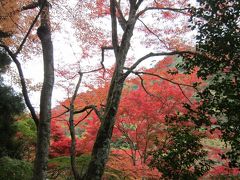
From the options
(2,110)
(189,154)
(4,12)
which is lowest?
(189,154)

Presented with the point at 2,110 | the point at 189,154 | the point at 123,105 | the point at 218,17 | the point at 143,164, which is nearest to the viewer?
the point at 218,17

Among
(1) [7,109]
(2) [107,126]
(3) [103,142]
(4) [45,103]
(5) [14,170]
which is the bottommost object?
(5) [14,170]

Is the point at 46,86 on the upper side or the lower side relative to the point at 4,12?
lower

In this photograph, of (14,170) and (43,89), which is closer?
(43,89)

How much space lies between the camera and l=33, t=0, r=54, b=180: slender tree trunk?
739 cm

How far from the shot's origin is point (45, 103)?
7.89m

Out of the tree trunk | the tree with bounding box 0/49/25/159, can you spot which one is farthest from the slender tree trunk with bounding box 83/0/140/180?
the tree with bounding box 0/49/25/159

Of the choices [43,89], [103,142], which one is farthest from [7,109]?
[103,142]

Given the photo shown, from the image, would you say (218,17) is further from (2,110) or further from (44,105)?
(2,110)

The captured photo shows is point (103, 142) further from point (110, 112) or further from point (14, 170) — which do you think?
point (14, 170)

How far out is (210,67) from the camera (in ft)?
16.9

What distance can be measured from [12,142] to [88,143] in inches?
167

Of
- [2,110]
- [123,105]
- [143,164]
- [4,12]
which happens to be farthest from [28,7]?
[143,164]

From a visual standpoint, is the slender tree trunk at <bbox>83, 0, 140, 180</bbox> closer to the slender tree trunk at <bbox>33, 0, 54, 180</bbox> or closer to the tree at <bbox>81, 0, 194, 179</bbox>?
the tree at <bbox>81, 0, 194, 179</bbox>
